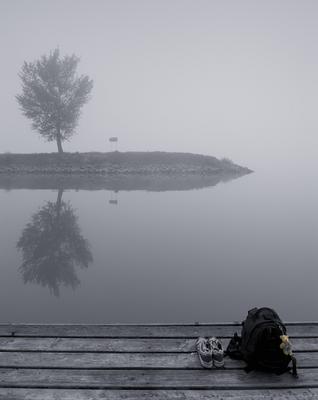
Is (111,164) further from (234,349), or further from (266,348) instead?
(266,348)

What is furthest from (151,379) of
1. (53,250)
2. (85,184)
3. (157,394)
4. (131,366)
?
(85,184)

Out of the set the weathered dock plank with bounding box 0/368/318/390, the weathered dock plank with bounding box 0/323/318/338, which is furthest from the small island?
the weathered dock plank with bounding box 0/368/318/390

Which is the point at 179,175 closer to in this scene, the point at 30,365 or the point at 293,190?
the point at 293,190

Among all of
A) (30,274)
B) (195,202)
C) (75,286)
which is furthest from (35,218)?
(195,202)

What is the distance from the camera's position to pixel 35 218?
64.9 feet

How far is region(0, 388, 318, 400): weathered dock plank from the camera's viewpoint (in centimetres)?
493

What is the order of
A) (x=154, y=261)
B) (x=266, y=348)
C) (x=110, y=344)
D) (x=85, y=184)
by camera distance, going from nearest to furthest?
(x=266, y=348) → (x=110, y=344) → (x=154, y=261) → (x=85, y=184)

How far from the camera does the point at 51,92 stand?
4384 cm

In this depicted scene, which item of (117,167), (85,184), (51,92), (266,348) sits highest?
(51,92)

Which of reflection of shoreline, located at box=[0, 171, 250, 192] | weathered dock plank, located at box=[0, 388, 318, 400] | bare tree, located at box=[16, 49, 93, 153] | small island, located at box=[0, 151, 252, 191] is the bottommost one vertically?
weathered dock plank, located at box=[0, 388, 318, 400]

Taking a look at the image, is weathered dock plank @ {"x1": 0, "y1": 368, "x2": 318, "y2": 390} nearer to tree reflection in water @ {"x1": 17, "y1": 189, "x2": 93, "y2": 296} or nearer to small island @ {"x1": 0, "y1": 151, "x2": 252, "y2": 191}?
tree reflection in water @ {"x1": 17, "y1": 189, "x2": 93, "y2": 296}

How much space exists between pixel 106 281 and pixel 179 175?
3565 centimetres

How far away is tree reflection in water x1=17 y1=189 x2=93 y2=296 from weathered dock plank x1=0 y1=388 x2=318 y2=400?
17.7 ft

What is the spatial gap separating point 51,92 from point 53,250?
35.8m
